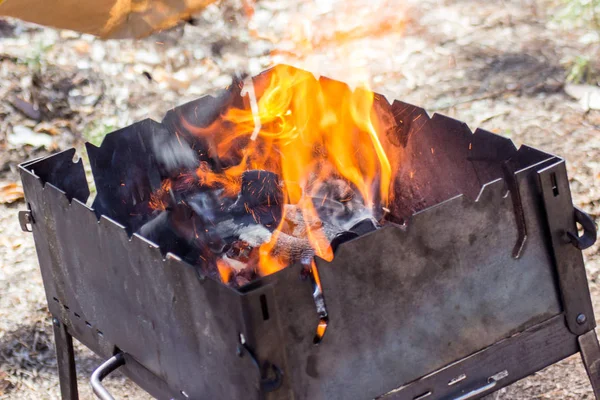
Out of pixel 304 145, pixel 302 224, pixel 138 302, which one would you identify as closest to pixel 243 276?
pixel 138 302

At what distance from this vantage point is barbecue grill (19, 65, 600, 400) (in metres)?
1.96

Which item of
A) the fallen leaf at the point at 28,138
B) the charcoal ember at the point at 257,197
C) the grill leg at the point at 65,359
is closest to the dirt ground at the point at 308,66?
the fallen leaf at the point at 28,138

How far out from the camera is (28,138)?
200 inches

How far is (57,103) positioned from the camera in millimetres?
5340

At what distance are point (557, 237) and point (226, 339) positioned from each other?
855mm

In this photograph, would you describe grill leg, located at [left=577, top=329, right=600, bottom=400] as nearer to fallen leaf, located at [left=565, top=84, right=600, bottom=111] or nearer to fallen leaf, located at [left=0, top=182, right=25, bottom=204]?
fallen leaf, located at [left=565, top=84, right=600, bottom=111]

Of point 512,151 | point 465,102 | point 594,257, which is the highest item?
point 512,151

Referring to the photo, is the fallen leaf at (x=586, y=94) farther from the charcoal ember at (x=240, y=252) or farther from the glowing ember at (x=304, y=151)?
the charcoal ember at (x=240, y=252)

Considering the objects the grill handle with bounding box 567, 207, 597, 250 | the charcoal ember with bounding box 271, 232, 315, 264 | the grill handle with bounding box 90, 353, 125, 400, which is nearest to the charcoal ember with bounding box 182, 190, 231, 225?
the charcoal ember with bounding box 271, 232, 315, 264

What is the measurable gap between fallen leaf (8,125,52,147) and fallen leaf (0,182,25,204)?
1.11ft

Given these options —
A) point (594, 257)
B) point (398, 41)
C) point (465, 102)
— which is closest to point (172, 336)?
point (594, 257)

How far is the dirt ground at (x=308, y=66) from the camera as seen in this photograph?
14.5ft

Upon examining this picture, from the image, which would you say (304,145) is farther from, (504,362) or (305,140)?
(504,362)

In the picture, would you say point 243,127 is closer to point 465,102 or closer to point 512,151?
point 512,151
